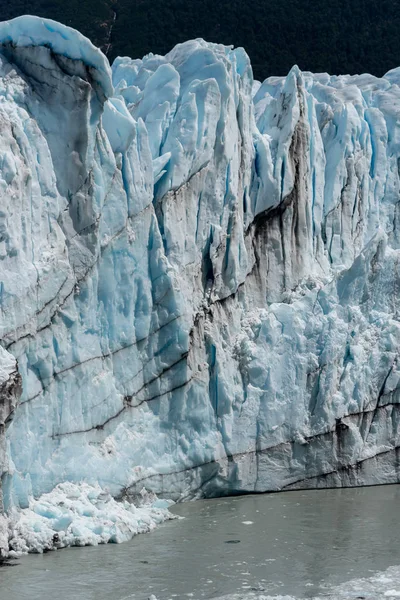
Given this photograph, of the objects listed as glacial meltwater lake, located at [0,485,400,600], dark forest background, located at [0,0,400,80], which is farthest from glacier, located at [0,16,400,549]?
dark forest background, located at [0,0,400,80]

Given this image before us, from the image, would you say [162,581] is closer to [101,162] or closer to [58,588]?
[58,588]

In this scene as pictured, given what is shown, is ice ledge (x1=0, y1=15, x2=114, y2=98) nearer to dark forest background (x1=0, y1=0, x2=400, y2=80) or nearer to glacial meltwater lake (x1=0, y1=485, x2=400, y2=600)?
glacial meltwater lake (x1=0, y1=485, x2=400, y2=600)

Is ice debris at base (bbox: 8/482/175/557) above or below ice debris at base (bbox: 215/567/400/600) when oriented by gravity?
above

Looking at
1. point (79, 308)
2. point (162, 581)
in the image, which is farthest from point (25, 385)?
point (162, 581)

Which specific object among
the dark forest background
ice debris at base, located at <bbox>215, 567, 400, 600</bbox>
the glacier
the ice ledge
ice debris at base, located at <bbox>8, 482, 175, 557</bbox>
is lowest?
ice debris at base, located at <bbox>215, 567, 400, 600</bbox>

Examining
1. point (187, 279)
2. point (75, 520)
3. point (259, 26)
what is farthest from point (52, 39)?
point (259, 26)

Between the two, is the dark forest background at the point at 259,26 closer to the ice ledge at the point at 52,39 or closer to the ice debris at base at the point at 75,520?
the ice ledge at the point at 52,39
